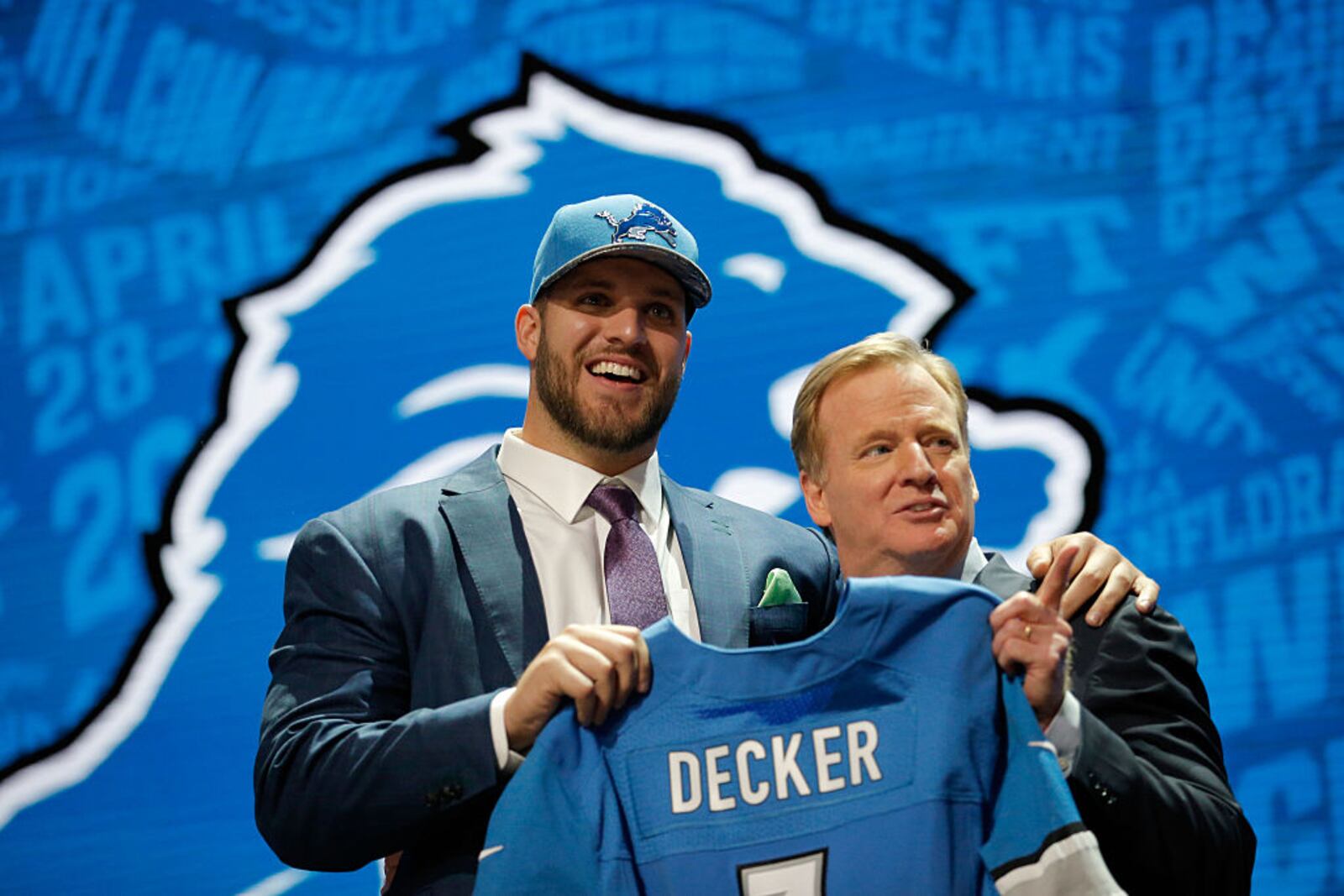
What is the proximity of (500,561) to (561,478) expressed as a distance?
0.60 feet

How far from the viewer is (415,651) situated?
167 cm

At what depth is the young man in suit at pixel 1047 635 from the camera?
4.51 feet

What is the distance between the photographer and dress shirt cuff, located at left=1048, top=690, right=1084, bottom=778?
1372 millimetres

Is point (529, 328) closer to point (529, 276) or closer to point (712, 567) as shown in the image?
point (712, 567)

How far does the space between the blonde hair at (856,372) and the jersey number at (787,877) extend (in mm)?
593

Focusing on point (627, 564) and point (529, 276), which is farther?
point (529, 276)

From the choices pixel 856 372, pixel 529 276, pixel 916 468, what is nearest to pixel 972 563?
pixel 916 468

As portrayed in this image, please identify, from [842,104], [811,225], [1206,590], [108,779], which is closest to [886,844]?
[1206,590]

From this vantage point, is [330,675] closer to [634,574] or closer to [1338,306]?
[634,574]

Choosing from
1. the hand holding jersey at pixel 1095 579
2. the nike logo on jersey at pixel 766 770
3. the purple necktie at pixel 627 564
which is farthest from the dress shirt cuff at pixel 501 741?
the hand holding jersey at pixel 1095 579

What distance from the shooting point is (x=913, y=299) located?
2.46m

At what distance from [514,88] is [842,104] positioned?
0.65 metres

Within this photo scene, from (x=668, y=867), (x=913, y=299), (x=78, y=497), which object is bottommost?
(x=668, y=867)

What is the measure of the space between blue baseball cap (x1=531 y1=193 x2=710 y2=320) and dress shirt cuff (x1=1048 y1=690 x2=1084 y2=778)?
80 cm
